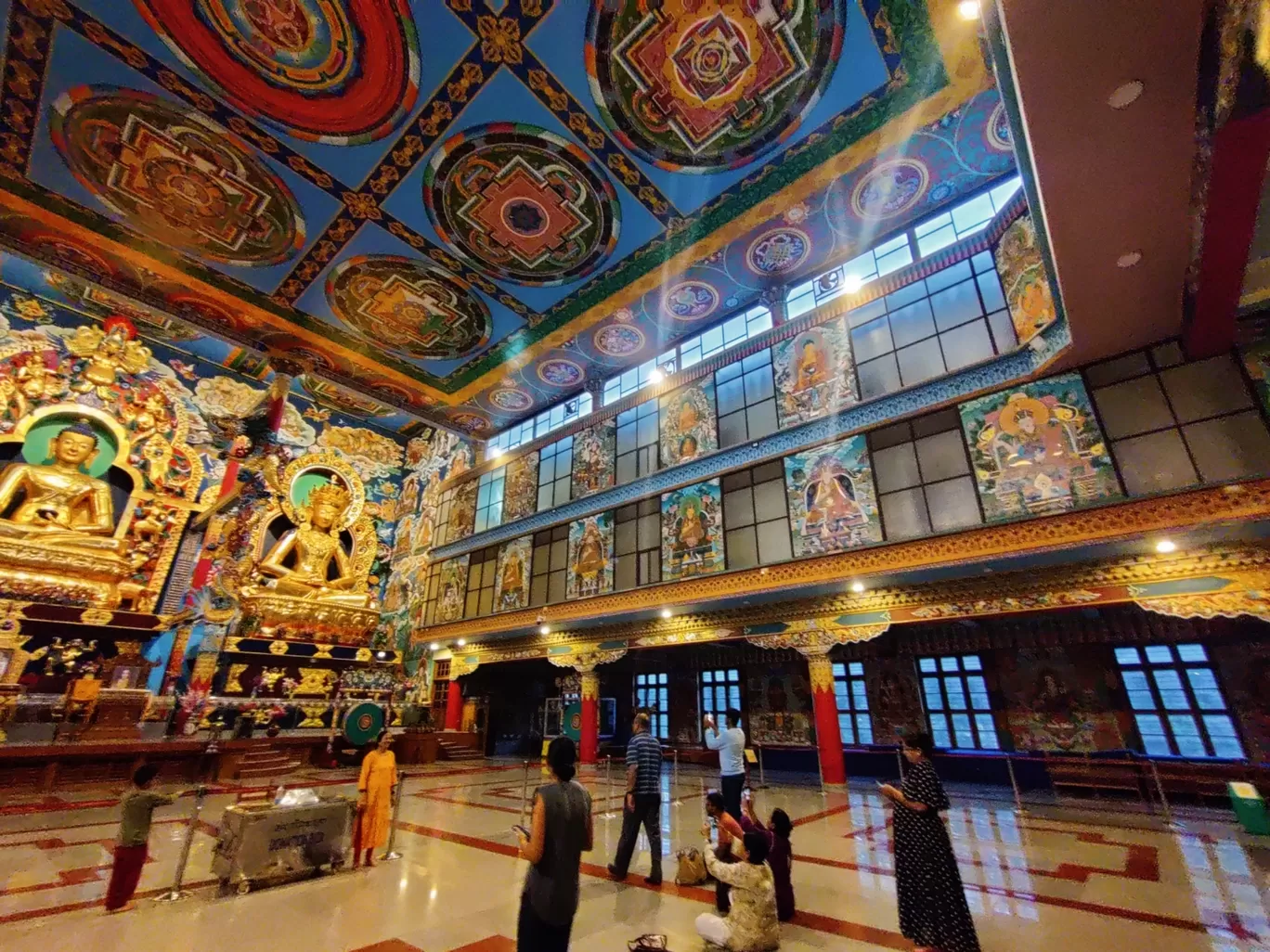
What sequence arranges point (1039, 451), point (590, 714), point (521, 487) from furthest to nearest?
point (521, 487) → point (590, 714) → point (1039, 451)

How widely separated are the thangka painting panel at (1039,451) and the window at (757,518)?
10.3 feet

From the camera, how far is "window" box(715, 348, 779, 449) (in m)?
10.8

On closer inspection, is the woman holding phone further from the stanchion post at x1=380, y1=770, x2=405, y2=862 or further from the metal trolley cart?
the stanchion post at x1=380, y1=770, x2=405, y2=862

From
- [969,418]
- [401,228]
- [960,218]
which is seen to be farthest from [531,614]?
[960,218]

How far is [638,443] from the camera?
1306 cm

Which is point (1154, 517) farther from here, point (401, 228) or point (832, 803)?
point (401, 228)

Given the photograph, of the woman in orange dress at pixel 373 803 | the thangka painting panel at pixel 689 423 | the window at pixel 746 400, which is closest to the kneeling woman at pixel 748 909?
the woman in orange dress at pixel 373 803

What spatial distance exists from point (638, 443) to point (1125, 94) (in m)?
10.3

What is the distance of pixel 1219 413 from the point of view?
6.36 meters

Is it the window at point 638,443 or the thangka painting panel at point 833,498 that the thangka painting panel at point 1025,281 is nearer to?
the thangka painting panel at point 833,498

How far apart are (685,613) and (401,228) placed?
9090mm

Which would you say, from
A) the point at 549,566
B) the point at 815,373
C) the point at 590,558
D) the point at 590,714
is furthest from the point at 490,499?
the point at 815,373

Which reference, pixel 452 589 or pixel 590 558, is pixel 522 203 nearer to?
pixel 590 558

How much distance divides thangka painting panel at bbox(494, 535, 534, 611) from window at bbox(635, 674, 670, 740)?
14.7 ft
